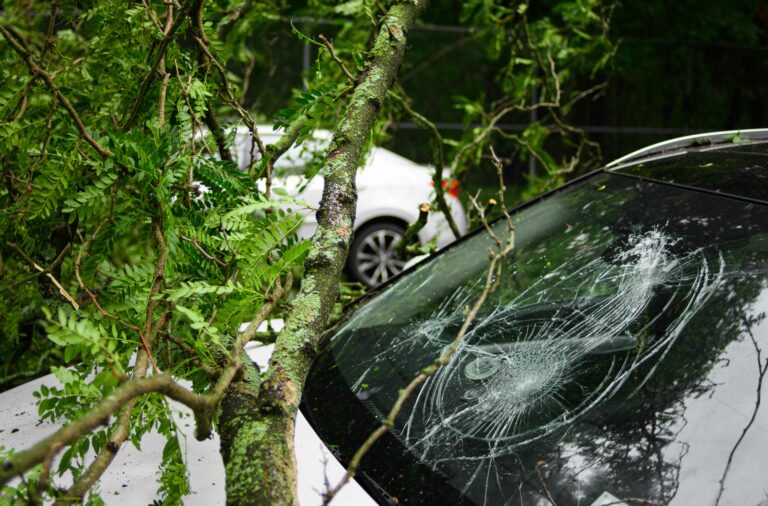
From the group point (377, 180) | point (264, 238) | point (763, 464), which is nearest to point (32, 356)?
point (264, 238)

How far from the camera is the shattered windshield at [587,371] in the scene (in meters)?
1.37

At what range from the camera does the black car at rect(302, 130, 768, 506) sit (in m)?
1.37

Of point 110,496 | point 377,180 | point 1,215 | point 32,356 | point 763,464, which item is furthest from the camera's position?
point 377,180

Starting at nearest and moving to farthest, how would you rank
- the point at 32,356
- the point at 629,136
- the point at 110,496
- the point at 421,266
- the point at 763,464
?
1. the point at 763,464
2. the point at 110,496
3. the point at 421,266
4. the point at 32,356
5. the point at 629,136

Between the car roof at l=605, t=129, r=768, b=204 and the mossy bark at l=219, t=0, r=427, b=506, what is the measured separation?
0.72 m

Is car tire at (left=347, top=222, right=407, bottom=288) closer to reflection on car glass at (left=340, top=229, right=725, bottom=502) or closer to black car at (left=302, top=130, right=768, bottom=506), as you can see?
black car at (left=302, top=130, right=768, bottom=506)

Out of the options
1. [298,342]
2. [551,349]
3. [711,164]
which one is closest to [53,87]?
[298,342]

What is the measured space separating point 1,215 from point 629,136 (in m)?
12.1

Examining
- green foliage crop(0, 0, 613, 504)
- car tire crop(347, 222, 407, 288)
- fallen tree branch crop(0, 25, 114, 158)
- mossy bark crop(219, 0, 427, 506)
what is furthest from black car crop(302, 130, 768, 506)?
car tire crop(347, 222, 407, 288)

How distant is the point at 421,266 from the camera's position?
2.36 m

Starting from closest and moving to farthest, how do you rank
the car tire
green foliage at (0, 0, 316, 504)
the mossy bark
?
the mossy bark, green foliage at (0, 0, 316, 504), the car tire

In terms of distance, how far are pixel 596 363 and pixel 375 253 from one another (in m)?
5.86

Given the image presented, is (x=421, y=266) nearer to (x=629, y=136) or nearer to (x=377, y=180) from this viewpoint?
(x=377, y=180)

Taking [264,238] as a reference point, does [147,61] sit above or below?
above
